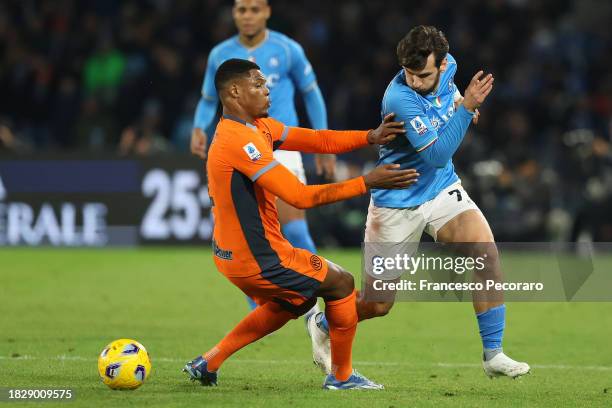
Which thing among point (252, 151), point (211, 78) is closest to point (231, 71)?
point (252, 151)

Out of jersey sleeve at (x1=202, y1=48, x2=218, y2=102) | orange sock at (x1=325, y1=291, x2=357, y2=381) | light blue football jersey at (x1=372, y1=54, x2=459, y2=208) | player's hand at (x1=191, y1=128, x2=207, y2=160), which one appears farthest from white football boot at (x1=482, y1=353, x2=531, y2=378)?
jersey sleeve at (x1=202, y1=48, x2=218, y2=102)

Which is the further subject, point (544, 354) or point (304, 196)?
point (544, 354)

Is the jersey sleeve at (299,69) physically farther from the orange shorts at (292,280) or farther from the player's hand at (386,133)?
the orange shorts at (292,280)

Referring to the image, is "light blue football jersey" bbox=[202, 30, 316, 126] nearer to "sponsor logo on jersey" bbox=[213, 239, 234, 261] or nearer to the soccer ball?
"sponsor logo on jersey" bbox=[213, 239, 234, 261]

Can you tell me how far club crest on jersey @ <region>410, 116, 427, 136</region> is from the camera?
23.1ft

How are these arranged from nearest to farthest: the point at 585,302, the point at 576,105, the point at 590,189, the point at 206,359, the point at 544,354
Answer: the point at 206,359
the point at 544,354
the point at 585,302
the point at 590,189
the point at 576,105

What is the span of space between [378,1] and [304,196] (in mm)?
12977

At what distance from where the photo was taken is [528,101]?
17141mm

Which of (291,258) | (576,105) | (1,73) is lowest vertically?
(291,258)

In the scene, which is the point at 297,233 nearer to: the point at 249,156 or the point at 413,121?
the point at 413,121

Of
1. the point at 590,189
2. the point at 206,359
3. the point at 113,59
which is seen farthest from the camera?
the point at 113,59

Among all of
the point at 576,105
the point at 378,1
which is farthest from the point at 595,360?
the point at 378,1

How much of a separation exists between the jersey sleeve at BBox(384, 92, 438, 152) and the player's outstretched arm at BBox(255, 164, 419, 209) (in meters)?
0.70

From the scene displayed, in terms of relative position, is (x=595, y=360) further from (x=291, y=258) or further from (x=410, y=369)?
(x=291, y=258)
